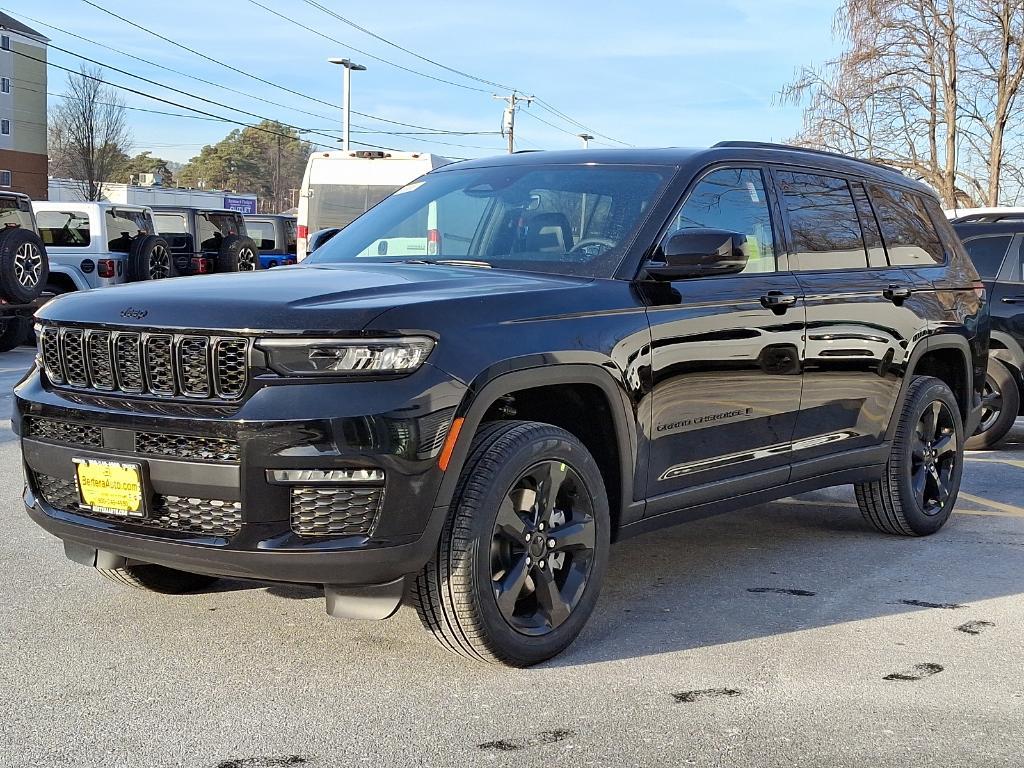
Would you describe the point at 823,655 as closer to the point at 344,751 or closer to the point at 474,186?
the point at 344,751

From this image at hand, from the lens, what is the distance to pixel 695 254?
4633 mm

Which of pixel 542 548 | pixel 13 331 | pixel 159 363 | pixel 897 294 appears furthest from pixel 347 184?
pixel 159 363

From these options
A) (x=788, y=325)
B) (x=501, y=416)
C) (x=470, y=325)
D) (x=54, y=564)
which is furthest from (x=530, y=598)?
(x=54, y=564)

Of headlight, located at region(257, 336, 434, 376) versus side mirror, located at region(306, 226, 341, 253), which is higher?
side mirror, located at region(306, 226, 341, 253)

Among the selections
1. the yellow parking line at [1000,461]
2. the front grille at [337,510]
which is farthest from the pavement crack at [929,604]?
the yellow parking line at [1000,461]

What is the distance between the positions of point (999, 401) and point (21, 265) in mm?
11111

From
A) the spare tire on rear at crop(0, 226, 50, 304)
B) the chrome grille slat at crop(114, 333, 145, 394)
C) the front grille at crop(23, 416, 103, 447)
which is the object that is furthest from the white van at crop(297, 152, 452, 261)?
the chrome grille slat at crop(114, 333, 145, 394)

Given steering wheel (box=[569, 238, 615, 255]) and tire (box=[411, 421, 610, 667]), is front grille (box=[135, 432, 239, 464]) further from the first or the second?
steering wheel (box=[569, 238, 615, 255])

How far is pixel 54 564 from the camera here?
545 cm

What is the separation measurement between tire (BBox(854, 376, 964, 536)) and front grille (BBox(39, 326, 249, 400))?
3772mm

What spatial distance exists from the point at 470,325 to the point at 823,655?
1.80m

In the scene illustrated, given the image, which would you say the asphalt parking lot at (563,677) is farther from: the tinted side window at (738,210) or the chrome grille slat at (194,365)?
the tinted side window at (738,210)

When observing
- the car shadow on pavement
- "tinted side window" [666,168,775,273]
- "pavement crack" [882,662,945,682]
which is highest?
"tinted side window" [666,168,775,273]

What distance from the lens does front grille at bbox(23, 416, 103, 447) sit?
4.00 m
